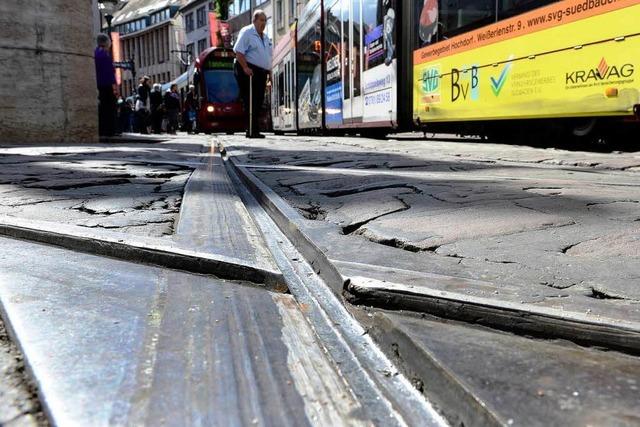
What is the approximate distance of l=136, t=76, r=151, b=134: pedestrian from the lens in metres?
20.1

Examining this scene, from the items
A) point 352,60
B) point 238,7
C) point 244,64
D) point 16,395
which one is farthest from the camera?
point 238,7

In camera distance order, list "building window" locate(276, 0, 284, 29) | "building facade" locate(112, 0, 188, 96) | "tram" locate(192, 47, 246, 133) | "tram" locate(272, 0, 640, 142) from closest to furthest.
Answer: "tram" locate(272, 0, 640, 142) → "tram" locate(192, 47, 246, 133) → "building window" locate(276, 0, 284, 29) → "building facade" locate(112, 0, 188, 96)

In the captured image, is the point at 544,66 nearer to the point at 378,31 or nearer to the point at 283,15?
the point at 378,31

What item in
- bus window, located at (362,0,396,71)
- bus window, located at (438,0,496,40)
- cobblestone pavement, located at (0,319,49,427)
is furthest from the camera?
bus window, located at (362,0,396,71)

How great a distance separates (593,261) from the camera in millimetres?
1607

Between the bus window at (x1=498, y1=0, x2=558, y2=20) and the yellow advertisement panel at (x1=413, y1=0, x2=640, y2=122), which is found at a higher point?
the bus window at (x1=498, y1=0, x2=558, y2=20)

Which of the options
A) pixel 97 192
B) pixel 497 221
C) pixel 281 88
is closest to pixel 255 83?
pixel 97 192

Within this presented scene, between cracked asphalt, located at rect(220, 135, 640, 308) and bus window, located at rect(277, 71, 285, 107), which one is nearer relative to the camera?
cracked asphalt, located at rect(220, 135, 640, 308)

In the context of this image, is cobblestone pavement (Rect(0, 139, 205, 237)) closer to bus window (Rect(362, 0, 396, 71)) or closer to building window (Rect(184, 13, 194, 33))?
bus window (Rect(362, 0, 396, 71))

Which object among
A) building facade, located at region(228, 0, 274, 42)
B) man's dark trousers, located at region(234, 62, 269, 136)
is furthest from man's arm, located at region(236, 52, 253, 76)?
building facade, located at region(228, 0, 274, 42)

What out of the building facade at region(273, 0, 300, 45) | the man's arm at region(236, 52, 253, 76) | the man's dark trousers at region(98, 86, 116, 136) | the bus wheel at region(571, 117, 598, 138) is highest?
the building facade at region(273, 0, 300, 45)

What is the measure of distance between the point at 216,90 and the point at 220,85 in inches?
8.7

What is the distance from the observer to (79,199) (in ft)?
9.40

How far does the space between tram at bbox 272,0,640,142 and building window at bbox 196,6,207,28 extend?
165 feet
